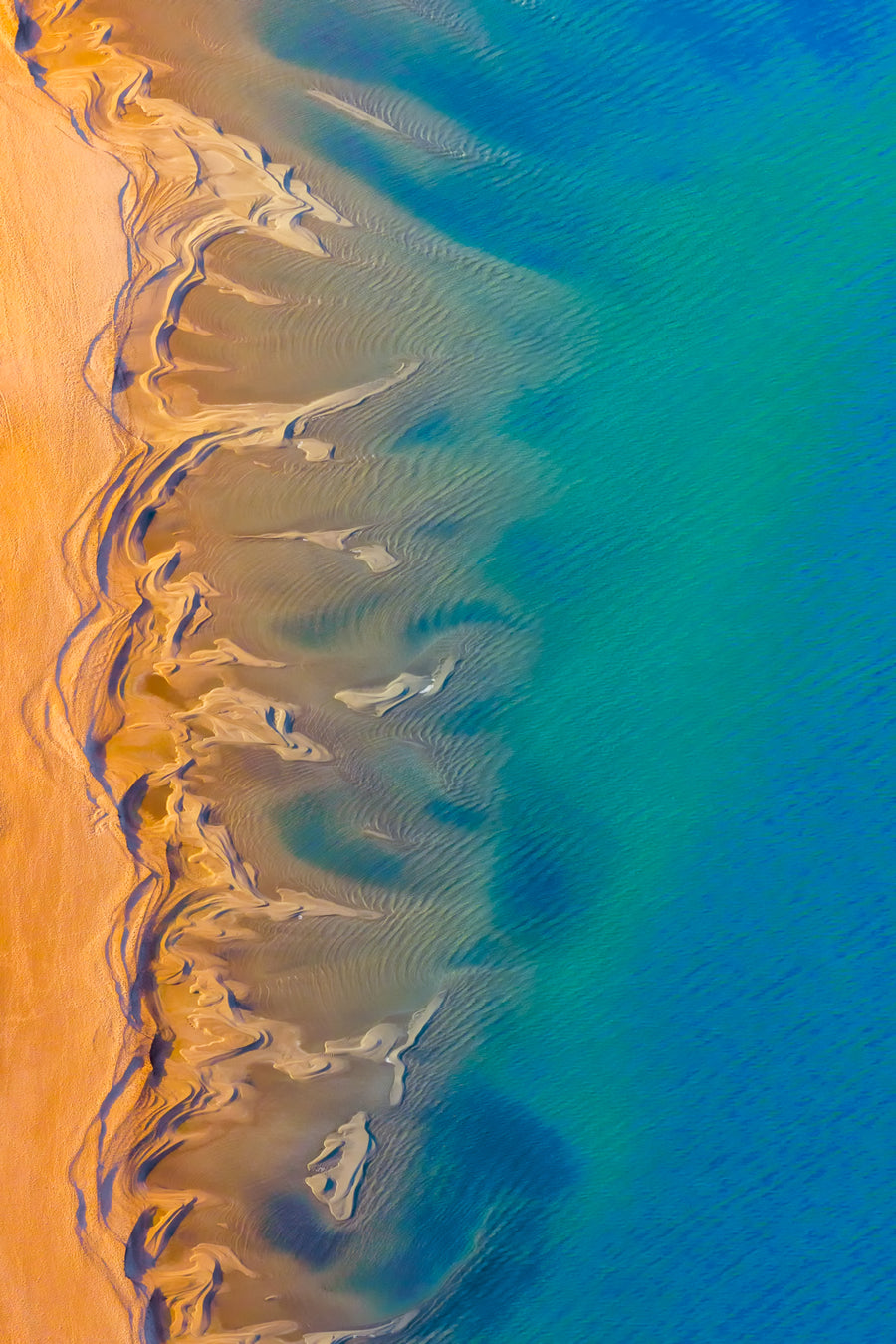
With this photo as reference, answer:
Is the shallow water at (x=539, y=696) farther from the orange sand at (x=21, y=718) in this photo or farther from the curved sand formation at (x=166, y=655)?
the orange sand at (x=21, y=718)

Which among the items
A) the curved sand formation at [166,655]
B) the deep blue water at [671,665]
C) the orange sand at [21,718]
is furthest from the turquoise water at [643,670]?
the orange sand at [21,718]

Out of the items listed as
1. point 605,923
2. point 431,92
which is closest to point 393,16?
point 431,92

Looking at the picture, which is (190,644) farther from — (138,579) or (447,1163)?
(447,1163)

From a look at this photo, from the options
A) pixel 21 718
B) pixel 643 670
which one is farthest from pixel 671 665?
pixel 21 718

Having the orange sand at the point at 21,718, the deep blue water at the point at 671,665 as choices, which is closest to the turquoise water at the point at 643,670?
the deep blue water at the point at 671,665
